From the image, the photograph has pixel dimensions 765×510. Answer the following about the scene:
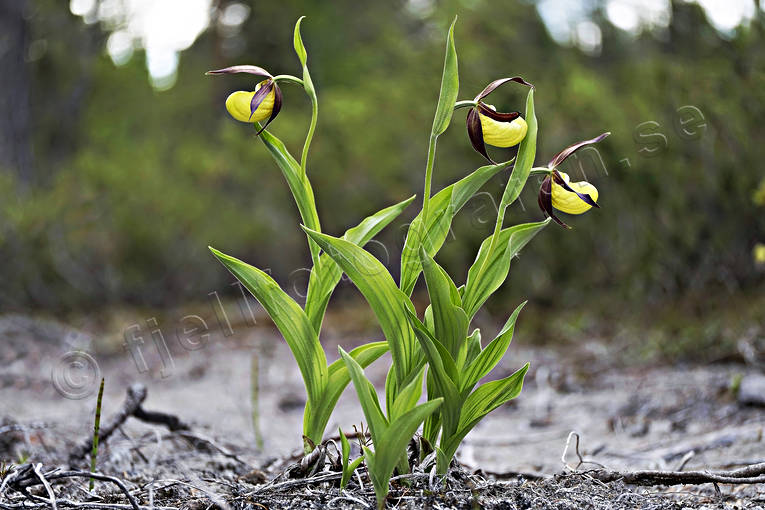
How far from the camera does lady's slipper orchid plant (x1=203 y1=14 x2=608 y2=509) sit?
1149mm

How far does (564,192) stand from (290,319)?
567 millimetres

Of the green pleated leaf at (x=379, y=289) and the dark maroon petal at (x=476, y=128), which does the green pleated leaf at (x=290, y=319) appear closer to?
the green pleated leaf at (x=379, y=289)

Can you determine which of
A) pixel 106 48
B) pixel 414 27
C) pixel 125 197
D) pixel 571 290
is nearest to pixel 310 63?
pixel 414 27

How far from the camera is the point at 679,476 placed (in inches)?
51.2

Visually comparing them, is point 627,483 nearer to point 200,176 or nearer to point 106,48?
point 200,176

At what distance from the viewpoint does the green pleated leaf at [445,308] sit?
3.73 ft

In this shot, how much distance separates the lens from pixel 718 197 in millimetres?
3551

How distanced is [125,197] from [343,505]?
15.3 ft

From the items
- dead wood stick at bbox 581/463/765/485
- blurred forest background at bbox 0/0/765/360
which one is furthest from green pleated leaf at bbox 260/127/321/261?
blurred forest background at bbox 0/0/765/360

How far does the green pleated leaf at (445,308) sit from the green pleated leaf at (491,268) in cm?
4

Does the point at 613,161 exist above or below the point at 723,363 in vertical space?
above

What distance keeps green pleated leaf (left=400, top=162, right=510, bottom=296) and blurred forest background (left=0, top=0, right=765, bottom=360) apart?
1860mm

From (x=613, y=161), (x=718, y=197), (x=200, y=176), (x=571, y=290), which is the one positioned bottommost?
(x=571, y=290)

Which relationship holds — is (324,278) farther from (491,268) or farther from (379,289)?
(491,268)
